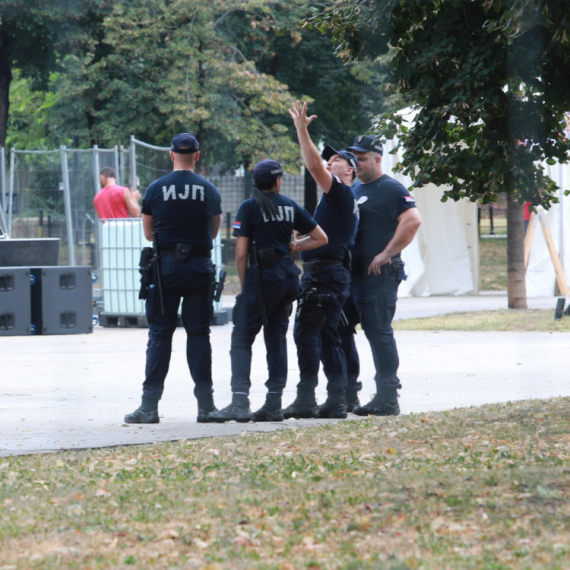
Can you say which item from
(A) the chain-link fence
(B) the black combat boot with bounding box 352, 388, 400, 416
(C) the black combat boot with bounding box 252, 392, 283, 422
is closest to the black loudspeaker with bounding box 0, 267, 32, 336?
(A) the chain-link fence

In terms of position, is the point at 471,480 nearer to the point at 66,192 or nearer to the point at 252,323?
the point at 252,323

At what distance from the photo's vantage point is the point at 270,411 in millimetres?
7168

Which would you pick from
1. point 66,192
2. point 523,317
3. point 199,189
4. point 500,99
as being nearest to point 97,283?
point 66,192

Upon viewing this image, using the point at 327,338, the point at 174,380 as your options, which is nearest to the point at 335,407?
the point at 327,338

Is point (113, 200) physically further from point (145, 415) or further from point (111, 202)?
point (145, 415)

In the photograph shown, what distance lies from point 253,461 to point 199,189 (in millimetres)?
2267

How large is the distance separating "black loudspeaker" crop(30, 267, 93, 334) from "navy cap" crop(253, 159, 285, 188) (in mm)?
6946

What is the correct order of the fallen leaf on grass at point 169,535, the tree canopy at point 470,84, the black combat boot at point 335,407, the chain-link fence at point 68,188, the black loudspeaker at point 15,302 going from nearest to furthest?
the fallen leaf on grass at point 169,535
the tree canopy at point 470,84
the black combat boot at point 335,407
the black loudspeaker at point 15,302
the chain-link fence at point 68,188

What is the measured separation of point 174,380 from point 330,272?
2661mm

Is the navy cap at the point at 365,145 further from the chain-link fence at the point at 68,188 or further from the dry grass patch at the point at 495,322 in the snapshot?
the chain-link fence at the point at 68,188

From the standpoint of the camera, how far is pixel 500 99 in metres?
6.13

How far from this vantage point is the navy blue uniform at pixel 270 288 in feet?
23.4

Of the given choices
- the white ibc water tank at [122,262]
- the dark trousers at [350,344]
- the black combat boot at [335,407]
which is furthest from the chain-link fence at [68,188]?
the black combat boot at [335,407]

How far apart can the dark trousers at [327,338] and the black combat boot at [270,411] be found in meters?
0.29
